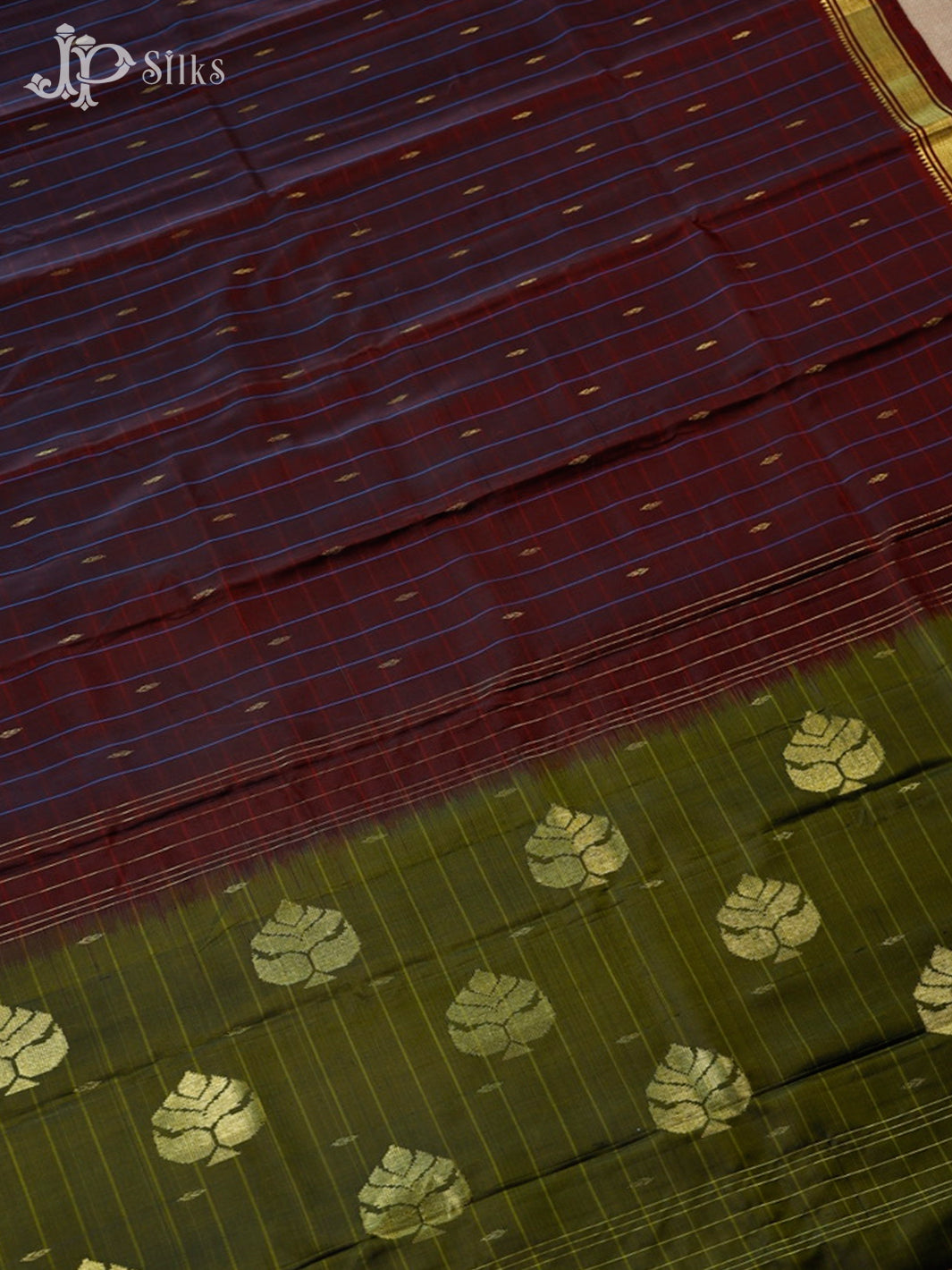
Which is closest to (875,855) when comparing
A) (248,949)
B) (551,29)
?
(248,949)

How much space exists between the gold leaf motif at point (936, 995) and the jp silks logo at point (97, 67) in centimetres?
137

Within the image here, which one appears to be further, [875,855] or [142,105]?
[142,105]

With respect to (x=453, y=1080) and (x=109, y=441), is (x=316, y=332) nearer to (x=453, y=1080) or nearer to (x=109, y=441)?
(x=109, y=441)

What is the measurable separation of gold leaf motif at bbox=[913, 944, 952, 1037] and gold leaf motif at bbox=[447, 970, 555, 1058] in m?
0.37

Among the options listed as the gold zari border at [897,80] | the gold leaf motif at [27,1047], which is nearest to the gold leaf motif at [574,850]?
the gold leaf motif at [27,1047]

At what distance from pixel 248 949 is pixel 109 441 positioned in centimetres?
61

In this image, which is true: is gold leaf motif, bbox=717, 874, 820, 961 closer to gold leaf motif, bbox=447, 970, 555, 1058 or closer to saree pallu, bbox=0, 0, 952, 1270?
saree pallu, bbox=0, 0, 952, 1270

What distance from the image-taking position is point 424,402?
1423 mm


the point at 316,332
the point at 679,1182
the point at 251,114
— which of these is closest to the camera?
the point at 679,1182

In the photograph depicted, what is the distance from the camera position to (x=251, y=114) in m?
1.57

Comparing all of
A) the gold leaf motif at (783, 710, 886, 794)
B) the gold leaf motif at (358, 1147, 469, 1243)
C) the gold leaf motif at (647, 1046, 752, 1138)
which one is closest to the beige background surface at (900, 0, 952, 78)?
the gold leaf motif at (783, 710, 886, 794)

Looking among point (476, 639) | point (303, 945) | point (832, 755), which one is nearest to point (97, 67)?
point (476, 639)

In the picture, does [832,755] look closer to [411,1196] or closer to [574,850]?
[574,850]

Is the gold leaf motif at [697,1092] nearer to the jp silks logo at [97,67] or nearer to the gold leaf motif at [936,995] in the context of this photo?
the gold leaf motif at [936,995]
